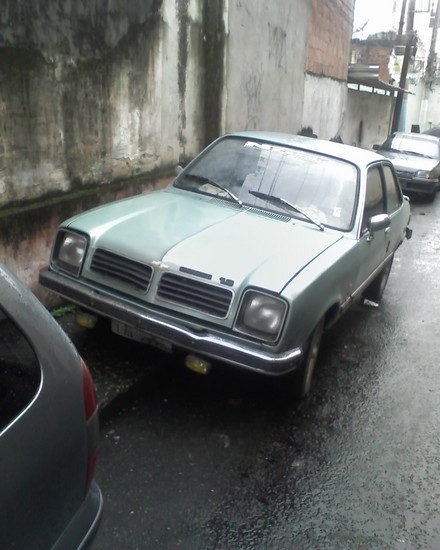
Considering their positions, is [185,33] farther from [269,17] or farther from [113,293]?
[113,293]

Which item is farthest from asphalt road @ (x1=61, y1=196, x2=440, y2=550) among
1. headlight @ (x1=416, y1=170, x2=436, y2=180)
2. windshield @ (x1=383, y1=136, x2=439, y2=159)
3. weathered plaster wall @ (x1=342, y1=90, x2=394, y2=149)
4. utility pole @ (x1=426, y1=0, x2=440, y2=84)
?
utility pole @ (x1=426, y1=0, x2=440, y2=84)

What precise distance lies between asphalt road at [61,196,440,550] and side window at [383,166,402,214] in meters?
1.54

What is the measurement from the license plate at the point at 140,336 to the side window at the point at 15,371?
1.75 meters

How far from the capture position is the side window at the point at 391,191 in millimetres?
5565

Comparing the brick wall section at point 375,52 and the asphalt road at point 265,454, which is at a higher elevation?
the brick wall section at point 375,52

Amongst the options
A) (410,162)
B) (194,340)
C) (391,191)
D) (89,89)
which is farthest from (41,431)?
(410,162)

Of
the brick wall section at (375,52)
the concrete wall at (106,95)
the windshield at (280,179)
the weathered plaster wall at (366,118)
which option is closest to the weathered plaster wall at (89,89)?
the concrete wall at (106,95)

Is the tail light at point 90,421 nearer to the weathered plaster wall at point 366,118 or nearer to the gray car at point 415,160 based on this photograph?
the gray car at point 415,160

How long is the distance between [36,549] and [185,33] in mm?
6422

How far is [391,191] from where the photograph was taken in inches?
227

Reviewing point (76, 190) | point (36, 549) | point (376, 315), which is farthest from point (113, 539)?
point (376, 315)

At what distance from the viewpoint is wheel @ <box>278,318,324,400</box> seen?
12.6 feet

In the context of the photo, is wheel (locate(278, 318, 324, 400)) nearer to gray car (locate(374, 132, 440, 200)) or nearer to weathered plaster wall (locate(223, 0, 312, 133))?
weathered plaster wall (locate(223, 0, 312, 133))

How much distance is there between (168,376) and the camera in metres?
4.25
